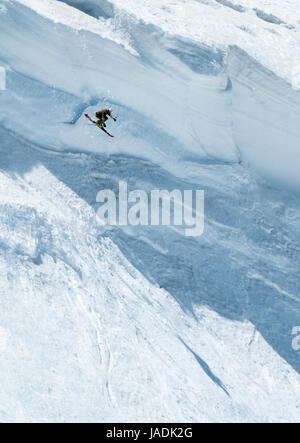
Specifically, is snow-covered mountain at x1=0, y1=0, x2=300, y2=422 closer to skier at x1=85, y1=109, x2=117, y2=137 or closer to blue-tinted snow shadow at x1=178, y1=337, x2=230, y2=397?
blue-tinted snow shadow at x1=178, y1=337, x2=230, y2=397

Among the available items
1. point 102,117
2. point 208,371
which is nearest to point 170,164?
point 102,117

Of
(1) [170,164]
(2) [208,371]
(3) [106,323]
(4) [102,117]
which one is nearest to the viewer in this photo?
(3) [106,323]

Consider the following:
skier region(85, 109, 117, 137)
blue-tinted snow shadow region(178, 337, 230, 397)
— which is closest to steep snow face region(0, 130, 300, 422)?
blue-tinted snow shadow region(178, 337, 230, 397)

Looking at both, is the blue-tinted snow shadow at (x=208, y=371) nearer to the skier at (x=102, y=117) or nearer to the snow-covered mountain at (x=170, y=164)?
the snow-covered mountain at (x=170, y=164)

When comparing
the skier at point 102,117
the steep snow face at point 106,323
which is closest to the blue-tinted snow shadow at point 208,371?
the steep snow face at point 106,323

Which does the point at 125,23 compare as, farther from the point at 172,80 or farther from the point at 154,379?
the point at 154,379

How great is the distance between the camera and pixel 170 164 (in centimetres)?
1445

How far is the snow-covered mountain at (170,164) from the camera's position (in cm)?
1263

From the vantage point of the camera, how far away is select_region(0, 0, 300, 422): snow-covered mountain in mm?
12633

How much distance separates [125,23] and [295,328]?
804cm

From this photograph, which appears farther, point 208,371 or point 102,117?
point 102,117

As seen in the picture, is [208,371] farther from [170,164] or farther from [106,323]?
[170,164]
